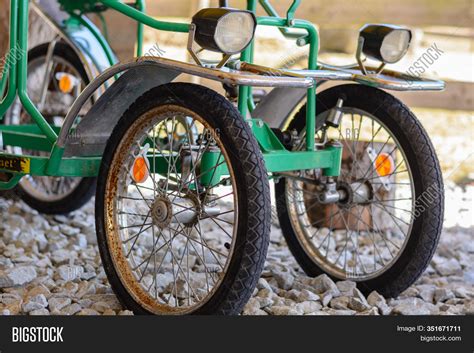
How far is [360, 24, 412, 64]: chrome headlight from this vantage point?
309cm

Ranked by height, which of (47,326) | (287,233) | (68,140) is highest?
(68,140)

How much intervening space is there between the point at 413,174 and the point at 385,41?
1.45 ft

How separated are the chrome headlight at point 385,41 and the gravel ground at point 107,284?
2.54 ft

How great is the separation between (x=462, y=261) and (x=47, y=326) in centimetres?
188

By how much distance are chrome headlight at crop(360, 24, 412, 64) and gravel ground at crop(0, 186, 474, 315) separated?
2.54ft

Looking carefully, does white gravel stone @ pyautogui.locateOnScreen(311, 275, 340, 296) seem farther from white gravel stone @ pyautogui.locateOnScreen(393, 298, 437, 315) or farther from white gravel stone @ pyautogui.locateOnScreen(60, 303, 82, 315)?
white gravel stone @ pyautogui.locateOnScreen(60, 303, 82, 315)

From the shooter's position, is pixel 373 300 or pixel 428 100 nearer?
pixel 373 300

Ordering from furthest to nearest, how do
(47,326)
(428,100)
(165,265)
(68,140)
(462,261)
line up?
1. (428,100)
2. (462,261)
3. (165,265)
4. (68,140)
5. (47,326)

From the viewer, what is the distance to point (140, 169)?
2.91m

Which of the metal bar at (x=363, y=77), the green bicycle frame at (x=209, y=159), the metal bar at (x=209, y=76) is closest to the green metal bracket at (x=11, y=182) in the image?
the green bicycle frame at (x=209, y=159)

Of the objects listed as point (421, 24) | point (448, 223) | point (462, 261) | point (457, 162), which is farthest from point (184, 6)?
point (462, 261)

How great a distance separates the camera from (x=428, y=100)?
576cm

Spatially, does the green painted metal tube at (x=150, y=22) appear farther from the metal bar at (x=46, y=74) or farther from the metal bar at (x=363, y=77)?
the metal bar at (x=46, y=74)

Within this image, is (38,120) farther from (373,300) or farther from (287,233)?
(373,300)
